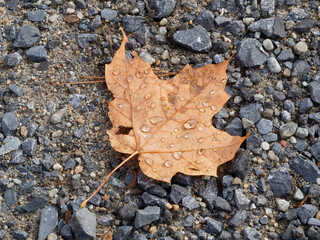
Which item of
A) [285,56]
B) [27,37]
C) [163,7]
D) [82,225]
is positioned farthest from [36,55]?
[285,56]

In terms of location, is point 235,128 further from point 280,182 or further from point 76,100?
point 76,100

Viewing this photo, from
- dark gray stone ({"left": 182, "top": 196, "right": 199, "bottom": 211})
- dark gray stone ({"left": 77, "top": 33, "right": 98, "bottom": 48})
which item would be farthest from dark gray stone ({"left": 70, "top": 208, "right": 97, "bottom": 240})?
dark gray stone ({"left": 77, "top": 33, "right": 98, "bottom": 48})

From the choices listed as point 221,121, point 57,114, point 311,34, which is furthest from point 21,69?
point 311,34

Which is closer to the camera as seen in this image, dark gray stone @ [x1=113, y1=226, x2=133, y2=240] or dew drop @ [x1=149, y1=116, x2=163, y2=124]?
dark gray stone @ [x1=113, y1=226, x2=133, y2=240]

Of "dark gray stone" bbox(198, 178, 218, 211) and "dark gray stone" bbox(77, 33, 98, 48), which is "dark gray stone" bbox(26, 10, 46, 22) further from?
"dark gray stone" bbox(198, 178, 218, 211)

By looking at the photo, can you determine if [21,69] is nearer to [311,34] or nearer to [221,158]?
[221,158]

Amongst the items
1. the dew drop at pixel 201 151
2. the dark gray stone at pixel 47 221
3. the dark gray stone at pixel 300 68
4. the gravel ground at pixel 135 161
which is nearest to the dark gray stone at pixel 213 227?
the gravel ground at pixel 135 161

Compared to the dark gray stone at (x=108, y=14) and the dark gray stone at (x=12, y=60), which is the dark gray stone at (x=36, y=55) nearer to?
the dark gray stone at (x=12, y=60)
